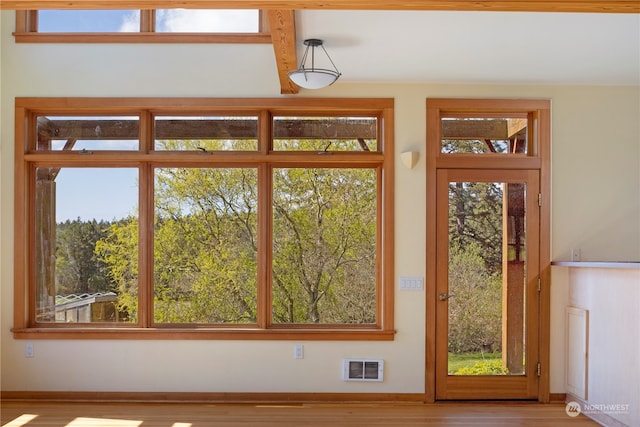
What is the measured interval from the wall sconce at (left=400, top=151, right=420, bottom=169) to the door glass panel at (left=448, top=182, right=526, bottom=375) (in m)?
0.39

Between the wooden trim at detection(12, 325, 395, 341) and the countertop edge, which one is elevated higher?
the countertop edge

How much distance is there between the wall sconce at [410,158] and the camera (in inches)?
205

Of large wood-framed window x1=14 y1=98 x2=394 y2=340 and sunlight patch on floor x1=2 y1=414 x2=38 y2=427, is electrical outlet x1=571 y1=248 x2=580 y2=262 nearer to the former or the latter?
large wood-framed window x1=14 y1=98 x2=394 y2=340

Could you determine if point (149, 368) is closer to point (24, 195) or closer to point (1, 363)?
point (1, 363)

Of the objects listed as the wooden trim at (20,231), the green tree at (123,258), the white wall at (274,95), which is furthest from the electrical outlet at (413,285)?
the wooden trim at (20,231)

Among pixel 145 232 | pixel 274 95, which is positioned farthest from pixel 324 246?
pixel 145 232

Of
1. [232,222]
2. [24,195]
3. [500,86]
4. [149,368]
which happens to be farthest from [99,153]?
[500,86]

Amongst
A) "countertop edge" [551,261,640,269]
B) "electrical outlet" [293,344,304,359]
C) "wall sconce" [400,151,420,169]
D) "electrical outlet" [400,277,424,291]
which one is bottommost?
"electrical outlet" [293,344,304,359]

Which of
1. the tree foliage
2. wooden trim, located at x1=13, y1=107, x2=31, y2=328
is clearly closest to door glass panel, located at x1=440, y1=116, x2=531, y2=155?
the tree foliage

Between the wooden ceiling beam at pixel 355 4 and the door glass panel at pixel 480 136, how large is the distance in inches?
78.5

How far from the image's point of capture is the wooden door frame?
523 centimetres

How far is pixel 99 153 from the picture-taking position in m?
5.37

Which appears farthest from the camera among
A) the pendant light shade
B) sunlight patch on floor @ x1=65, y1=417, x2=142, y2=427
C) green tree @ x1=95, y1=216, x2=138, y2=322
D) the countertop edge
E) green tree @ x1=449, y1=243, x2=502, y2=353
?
green tree @ x1=95, y1=216, x2=138, y2=322

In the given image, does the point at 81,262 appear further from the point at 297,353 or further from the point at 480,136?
the point at 480,136
